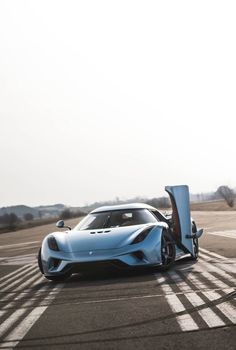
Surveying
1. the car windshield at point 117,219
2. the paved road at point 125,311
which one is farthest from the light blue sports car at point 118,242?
the paved road at point 125,311

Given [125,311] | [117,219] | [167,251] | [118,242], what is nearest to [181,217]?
[117,219]

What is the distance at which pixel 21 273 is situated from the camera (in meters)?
12.3

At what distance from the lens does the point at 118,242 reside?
9.95 m

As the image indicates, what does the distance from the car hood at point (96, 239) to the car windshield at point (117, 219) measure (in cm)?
52

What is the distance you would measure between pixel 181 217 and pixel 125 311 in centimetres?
585

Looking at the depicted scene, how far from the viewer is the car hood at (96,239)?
32.6ft

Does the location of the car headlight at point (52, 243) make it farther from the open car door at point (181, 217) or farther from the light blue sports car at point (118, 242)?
the open car door at point (181, 217)

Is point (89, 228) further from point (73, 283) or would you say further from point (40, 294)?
point (40, 294)

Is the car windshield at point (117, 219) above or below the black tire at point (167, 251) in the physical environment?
above

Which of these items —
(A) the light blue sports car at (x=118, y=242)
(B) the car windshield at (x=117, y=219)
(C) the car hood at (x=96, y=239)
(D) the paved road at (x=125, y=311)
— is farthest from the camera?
(B) the car windshield at (x=117, y=219)

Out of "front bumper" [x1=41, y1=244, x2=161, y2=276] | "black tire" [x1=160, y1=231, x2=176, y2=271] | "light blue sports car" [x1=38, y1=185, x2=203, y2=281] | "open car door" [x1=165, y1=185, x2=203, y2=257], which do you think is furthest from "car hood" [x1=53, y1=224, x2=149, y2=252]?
"open car door" [x1=165, y1=185, x2=203, y2=257]

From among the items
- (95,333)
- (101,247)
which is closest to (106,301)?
(95,333)

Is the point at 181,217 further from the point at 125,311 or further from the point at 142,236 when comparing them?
the point at 125,311

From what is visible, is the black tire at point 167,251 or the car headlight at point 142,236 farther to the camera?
the black tire at point 167,251
